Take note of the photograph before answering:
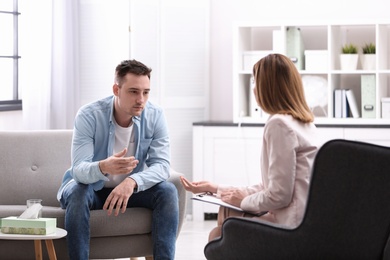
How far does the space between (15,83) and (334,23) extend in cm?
234

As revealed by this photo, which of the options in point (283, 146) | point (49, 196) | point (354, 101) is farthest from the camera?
point (354, 101)

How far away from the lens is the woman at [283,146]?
2672 millimetres

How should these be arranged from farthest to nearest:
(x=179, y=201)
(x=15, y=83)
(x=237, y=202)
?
1. (x=15, y=83)
2. (x=179, y=201)
3. (x=237, y=202)

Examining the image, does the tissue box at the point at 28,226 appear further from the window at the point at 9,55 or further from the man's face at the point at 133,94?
the window at the point at 9,55

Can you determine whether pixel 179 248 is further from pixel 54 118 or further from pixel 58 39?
pixel 58 39

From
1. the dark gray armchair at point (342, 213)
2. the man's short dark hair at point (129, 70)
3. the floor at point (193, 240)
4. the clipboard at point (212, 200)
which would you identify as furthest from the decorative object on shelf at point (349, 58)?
the dark gray armchair at point (342, 213)

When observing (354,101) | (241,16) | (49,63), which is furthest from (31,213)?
(241,16)

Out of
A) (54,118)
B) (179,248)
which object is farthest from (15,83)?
(179,248)

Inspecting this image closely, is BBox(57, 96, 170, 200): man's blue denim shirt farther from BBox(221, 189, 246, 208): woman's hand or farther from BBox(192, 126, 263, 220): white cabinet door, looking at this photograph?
BBox(192, 126, 263, 220): white cabinet door

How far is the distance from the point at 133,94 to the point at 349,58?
249cm

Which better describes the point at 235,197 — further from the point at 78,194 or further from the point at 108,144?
the point at 108,144

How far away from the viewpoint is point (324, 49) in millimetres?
6082

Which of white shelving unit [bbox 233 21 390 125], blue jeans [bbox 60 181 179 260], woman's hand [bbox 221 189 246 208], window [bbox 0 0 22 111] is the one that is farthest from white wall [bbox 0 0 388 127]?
woman's hand [bbox 221 189 246 208]

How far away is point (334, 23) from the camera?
18.6 ft
